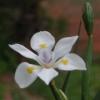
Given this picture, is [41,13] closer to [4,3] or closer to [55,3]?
[4,3]

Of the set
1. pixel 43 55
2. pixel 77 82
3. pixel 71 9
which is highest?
pixel 43 55

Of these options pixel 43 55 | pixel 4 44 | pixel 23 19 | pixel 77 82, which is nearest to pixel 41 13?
pixel 23 19

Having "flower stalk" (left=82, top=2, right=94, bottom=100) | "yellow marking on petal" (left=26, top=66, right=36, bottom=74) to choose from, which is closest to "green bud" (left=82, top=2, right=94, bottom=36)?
"flower stalk" (left=82, top=2, right=94, bottom=100)

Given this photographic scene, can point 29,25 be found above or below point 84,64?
below

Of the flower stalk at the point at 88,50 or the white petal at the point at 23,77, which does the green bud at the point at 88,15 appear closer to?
the flower stalk at the point at 88,50

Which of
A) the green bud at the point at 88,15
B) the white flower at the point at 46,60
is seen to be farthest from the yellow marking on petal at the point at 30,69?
the green bud at the point at 88,15

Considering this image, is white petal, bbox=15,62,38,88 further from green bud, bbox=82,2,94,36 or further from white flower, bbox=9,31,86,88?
green bud, bbox=82,2,94,36

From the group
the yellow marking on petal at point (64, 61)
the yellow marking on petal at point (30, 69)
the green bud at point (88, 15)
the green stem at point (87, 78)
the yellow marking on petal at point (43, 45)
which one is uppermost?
the green bud at point (88, 15)
